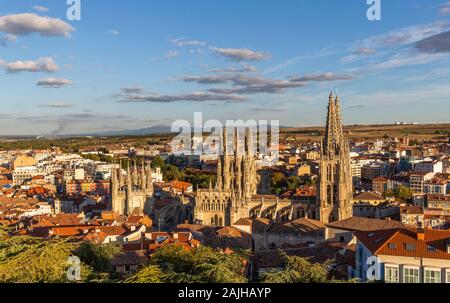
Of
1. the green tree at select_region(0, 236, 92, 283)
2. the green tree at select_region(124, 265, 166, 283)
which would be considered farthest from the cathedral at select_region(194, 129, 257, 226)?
the green tree at select_region(124, 265, 166, 283)

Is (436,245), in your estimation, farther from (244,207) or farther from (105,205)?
(105,205)

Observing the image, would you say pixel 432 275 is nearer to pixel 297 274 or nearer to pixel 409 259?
pixel 409 259

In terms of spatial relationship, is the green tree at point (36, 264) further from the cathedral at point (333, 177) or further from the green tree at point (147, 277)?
the cathedral at point (333, 177)

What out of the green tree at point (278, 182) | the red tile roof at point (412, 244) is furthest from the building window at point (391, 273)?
the green tree at point (278, 182)

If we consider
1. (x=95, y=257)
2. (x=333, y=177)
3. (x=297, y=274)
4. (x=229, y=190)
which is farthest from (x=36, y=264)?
(x=333, y=177)

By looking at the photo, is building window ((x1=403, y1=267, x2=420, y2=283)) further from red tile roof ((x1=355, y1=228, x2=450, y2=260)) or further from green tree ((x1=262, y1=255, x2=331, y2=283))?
green tree ((x1=262, y1=255, x2=331, y2=283))

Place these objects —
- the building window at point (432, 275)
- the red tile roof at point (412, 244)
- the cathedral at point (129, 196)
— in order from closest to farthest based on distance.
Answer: the building window at point (432, 275), the red tile roof at point (412, 244), the cathedral at point (129, 196)
